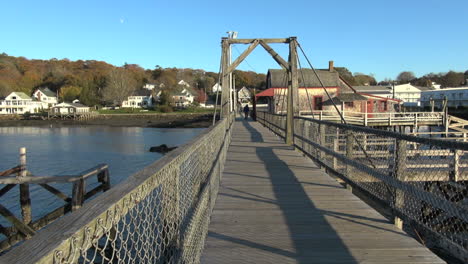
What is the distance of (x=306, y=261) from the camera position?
142 inches

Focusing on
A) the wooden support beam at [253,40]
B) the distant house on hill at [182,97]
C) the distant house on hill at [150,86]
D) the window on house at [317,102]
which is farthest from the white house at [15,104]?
the wooden support beam at [253,40]

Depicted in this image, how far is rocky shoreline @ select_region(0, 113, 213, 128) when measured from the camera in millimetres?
69062

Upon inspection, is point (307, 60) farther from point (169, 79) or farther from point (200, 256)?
point (169, 79)

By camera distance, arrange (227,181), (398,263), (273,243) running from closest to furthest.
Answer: (398,263) < (273,243) < (227,181)

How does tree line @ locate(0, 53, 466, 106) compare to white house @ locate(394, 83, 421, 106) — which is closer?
white house @ locate(394, 83, 421, 106)

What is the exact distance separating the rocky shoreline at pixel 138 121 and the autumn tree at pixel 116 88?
57.6 ft

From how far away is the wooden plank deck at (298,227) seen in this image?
3.71 metres

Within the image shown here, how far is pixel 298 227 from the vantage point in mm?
4590

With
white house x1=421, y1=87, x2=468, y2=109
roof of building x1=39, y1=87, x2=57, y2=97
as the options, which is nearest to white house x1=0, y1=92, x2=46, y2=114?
roof of building x1=39, y1=87, x2=57, y2=97

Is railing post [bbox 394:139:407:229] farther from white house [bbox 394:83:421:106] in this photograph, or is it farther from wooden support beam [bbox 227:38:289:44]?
white house [bbox 394:83:421:106]

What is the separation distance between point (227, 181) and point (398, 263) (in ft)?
13.6

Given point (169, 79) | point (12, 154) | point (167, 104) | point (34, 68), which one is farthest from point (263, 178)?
point (34, 68)

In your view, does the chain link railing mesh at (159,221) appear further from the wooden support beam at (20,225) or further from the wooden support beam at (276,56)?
the wooden support beam at (276,56)

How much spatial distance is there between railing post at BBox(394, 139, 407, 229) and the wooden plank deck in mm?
215
